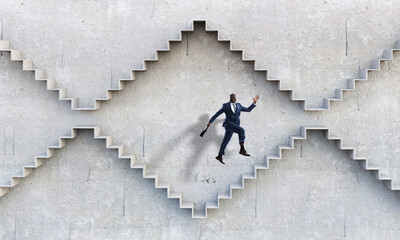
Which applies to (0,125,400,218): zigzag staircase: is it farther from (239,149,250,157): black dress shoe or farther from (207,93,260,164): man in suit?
(207,93,260,164): man in suit

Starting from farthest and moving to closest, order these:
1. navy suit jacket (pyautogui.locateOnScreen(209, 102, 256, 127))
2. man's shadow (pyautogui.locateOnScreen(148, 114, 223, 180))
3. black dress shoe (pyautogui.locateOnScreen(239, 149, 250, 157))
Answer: man's shadow (pyautogui.locateOnScreen(148, 114, 223, 180))
black dress shoe (pyautogui.locateOnScreen(239, 149, 250, 157))
navy suit jacket (pyautogui.locateOnScreen(209, 102, 256, 127))

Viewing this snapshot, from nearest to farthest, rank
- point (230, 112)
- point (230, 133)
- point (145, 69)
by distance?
point (145, 69)
point (230, 112)
point (230, 133)

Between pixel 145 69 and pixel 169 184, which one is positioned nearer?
pixel 145 69

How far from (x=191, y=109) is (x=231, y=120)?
35.3 inches

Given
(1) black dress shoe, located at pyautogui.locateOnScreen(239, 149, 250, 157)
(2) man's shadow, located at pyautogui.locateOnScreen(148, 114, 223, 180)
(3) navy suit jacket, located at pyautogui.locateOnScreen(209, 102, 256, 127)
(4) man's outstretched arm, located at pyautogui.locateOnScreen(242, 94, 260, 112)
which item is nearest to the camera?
(4) man's outstretched arm, located at pyautogui.locateOnScreen(242, 94, 260, 112)

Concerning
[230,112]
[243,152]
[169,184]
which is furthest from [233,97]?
[169,184]

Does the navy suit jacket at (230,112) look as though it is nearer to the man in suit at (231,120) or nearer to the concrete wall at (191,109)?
the man in suit at (231,120)

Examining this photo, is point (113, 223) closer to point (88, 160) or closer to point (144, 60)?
point (88, 160)

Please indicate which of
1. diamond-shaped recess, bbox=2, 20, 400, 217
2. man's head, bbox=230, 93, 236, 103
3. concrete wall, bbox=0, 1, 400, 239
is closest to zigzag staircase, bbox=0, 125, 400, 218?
diamond-shaped recess, bbox=2, 20, 400, 217

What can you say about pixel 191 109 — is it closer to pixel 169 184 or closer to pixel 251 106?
pixel 251 106

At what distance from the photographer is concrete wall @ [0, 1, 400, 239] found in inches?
232

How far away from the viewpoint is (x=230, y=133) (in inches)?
229

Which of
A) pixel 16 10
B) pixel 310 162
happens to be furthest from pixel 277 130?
pixel 16 10

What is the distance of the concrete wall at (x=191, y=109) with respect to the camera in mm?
5895
